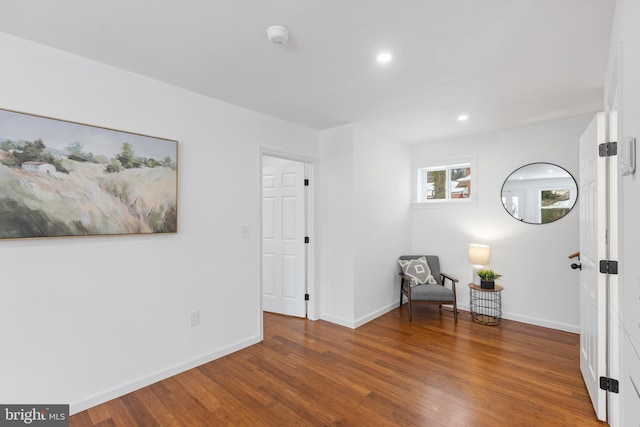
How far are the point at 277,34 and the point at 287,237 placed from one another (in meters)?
2.71

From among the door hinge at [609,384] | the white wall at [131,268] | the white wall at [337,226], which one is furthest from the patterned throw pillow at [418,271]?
the door hinge at [609,384]

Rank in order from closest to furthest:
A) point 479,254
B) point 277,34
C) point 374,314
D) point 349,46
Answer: point 277,34
point 349,46
point 479,254
point 374,314

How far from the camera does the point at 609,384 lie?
75.7 inches

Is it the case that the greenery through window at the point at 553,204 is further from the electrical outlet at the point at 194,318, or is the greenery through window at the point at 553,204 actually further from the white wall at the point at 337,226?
the electrical outlet at the point at 194,318

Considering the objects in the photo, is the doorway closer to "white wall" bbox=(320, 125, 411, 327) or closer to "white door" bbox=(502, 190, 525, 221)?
"white wall" bbox=(320, 125, 411, 327)

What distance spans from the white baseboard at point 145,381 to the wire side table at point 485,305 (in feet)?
9.51

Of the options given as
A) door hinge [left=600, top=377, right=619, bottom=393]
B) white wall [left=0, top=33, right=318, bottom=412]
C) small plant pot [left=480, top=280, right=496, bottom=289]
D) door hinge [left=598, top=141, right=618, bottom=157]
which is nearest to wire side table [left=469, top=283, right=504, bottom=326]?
small plant pot [left=480, top=280, right=496, bottom=289]

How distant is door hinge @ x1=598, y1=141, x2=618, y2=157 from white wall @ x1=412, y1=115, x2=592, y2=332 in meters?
1.98

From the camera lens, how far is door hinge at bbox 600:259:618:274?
1.83 meters

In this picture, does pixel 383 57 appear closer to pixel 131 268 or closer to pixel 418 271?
pixel 131 268

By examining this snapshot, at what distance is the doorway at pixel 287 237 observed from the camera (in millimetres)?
4023

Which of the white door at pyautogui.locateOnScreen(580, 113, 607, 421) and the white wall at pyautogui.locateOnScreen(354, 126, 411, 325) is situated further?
the white wall at pyautogui.locateOnScreen(354, 126, 411, 325)

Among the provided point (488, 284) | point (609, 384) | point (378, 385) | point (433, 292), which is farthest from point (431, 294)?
point (609, 384)

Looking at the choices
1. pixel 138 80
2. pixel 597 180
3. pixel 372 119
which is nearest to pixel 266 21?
pixel 138 80
